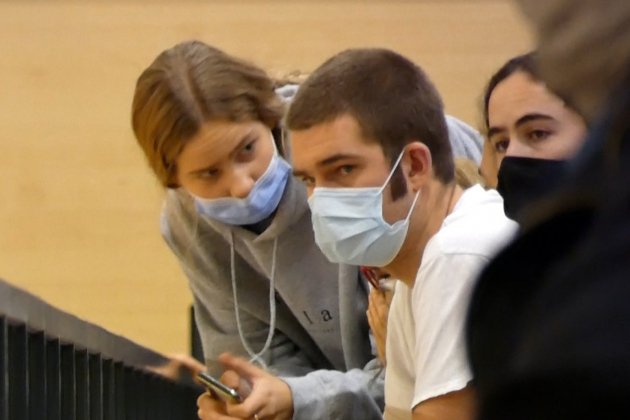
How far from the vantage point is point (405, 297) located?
1466 millimetres

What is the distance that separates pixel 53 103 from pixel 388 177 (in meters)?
2.11

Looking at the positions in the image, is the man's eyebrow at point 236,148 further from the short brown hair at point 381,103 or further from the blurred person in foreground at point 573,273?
the blurred person in foreground at point 573,273

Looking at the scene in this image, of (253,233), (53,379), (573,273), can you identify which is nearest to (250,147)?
(253,233)

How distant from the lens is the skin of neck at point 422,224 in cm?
150

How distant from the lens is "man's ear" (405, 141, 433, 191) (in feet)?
4.93

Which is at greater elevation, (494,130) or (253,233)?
(494,130)

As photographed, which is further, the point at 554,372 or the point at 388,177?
the point at 388,177

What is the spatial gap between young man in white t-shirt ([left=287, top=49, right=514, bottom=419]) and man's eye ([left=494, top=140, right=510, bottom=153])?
0.23 ft

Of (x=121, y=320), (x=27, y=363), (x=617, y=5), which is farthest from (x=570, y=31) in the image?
(x=121, y=320)

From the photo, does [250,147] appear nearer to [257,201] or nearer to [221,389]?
[257,201]

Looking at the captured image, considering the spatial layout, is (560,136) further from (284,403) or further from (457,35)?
(457,35)

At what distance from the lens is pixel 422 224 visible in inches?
58.8

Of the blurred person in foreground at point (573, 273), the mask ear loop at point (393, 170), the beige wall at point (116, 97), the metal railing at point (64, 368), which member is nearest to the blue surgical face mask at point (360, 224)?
the mask ear loop at point (393, 170)

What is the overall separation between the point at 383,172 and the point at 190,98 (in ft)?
1.27
